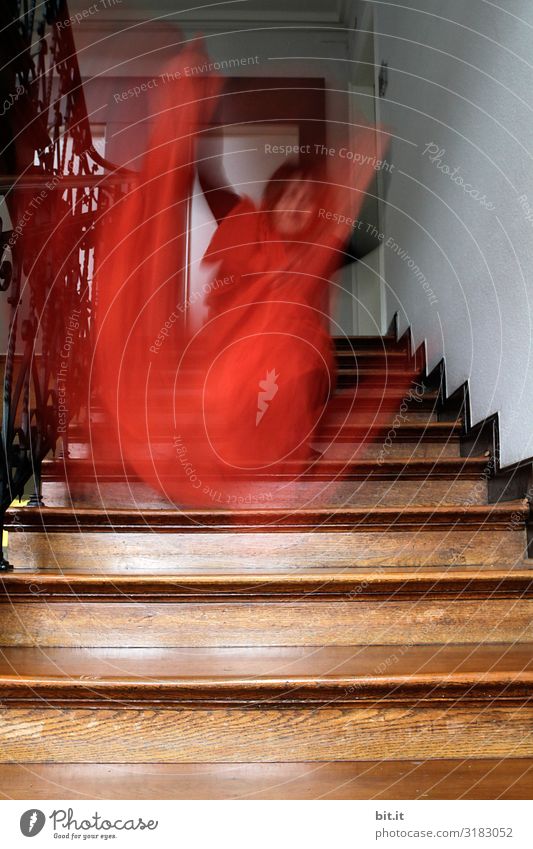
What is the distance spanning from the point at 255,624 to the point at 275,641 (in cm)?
4

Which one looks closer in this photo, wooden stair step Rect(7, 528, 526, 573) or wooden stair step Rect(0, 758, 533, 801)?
wooden stair step Rect(0, 758, 533, 801)

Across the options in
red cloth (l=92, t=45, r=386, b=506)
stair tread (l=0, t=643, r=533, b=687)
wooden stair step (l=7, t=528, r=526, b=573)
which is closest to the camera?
stair tread (l=0, t=643, r=533, b=687)

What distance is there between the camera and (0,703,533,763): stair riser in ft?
3.20

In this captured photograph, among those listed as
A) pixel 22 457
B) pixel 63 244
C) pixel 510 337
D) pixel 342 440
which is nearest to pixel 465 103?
pixel 510 337

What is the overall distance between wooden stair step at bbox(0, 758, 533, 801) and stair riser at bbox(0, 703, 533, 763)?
0.01m

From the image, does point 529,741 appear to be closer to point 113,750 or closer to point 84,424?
point 113,750

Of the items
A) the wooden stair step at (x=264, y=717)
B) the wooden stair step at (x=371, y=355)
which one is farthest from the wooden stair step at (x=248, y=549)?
the wooden stair step at (x=371, y=355)

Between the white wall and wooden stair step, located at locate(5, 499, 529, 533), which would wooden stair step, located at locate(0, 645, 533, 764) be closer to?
wooden stair step, located at locate(5, 499, 529, 533)

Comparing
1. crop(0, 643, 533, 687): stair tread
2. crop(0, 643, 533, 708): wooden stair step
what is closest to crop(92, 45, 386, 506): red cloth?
crop(0, 643, 533, 687): stair tread

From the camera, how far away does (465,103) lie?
6.75ft

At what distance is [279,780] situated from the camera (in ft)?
3.02

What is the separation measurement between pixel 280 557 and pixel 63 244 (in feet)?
3.05
